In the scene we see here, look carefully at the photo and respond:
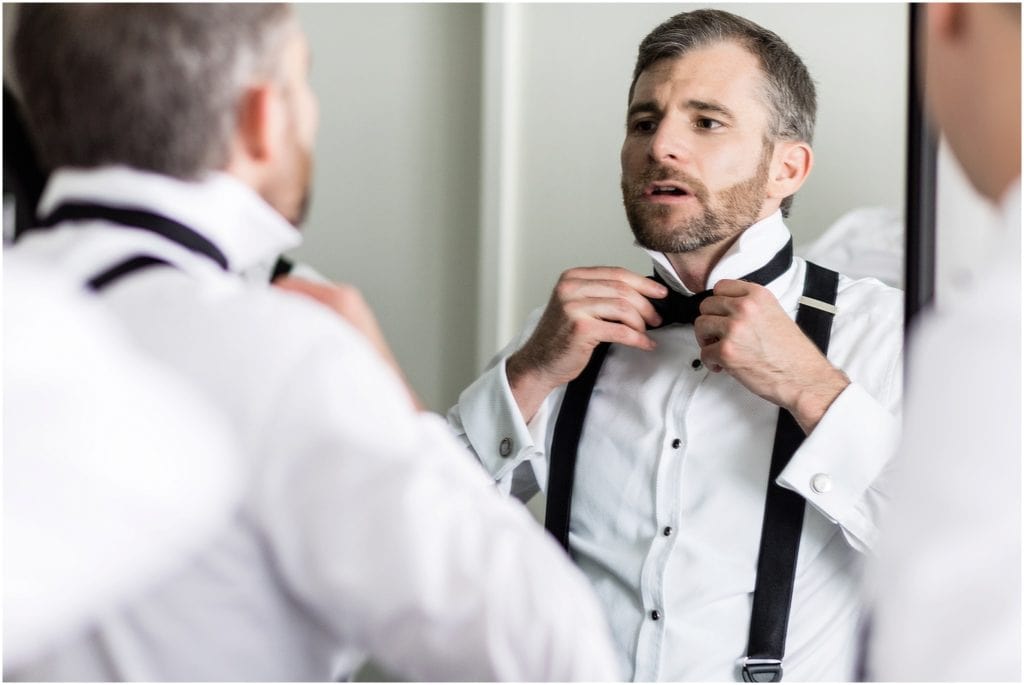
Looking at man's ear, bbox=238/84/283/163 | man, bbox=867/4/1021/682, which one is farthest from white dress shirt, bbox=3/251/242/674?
man, bbox=867/4/1021/682

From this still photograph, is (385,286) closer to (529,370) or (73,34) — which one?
(529,370)

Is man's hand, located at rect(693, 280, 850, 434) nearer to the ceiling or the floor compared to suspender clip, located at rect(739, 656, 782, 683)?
nearer to the ceiling

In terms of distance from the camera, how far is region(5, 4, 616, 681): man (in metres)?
0.63

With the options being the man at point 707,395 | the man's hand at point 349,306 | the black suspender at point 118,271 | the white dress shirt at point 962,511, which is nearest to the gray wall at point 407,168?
the man at point 707,395

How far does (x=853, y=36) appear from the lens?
1634 mm

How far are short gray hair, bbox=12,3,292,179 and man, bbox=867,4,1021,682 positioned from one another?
1.35 feet

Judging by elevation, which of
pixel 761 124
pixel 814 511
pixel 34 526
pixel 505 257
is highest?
→ pixel 761 124

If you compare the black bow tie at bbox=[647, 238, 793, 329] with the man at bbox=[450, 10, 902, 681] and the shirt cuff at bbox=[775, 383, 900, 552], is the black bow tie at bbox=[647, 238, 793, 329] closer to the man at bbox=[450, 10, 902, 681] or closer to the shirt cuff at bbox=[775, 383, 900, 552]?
the man at bbox=[450, 10, 902, 681]

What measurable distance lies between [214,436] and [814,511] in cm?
Answer: 79

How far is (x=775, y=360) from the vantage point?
118 centimetres

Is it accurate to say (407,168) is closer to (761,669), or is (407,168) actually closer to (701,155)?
(701,155)

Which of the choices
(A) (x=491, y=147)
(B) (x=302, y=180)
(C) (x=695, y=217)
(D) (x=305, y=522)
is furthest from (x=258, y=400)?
(A) (x=491, y=147)

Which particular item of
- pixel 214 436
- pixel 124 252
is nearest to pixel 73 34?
pixel 124 252

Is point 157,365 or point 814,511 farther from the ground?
point 157,365
